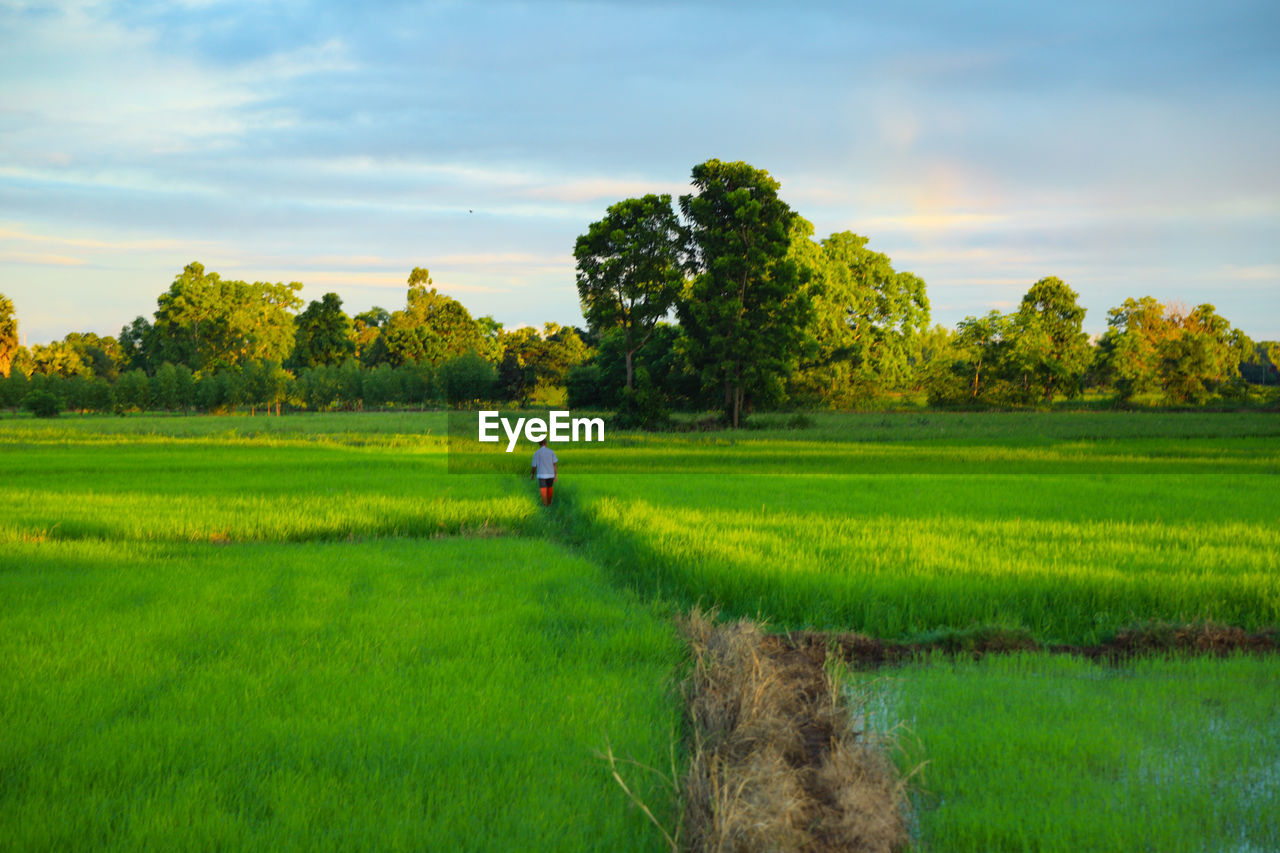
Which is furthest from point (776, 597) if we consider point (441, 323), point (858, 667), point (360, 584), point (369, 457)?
point (441, 323)

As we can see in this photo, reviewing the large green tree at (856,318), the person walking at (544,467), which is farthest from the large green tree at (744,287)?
the person walking at (544,467)

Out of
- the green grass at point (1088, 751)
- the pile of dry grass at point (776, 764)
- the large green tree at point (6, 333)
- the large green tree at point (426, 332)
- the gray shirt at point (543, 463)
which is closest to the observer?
the pile of dry grass at point (776, 764)

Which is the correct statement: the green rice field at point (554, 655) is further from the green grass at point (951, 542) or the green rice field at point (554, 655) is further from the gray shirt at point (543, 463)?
the gray shirt at point (543, 463)

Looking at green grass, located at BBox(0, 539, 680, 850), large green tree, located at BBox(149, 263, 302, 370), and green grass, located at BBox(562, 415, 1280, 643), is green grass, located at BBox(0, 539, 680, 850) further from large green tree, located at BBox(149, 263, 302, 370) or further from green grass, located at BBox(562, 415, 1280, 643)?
large green tree, located at BBox(149, 263, 302, 370)

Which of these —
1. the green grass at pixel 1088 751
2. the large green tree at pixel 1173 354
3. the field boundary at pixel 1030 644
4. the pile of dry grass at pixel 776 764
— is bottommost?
the field boundary at pixel 1030 644

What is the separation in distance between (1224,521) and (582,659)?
34.8 ft

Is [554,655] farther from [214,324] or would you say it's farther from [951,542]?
[214,324]

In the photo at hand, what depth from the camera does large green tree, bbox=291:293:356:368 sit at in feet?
255

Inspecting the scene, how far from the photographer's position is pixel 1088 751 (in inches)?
179

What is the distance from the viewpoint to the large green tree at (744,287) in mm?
37312

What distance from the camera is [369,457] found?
2553cm

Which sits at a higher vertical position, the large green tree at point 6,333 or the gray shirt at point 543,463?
the large green tree at point 6,333

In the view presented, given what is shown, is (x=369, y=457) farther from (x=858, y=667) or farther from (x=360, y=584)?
(x=858, y=667)

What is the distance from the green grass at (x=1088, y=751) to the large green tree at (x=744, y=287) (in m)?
31.4
